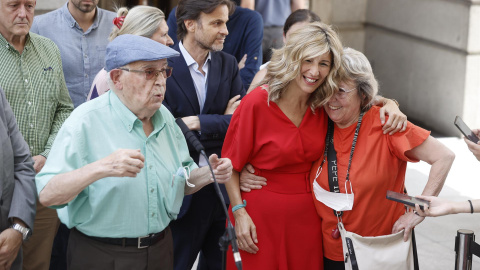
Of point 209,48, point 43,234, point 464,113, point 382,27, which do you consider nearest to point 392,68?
point 382,27

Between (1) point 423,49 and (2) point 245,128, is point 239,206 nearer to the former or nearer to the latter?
(2) point 245,128

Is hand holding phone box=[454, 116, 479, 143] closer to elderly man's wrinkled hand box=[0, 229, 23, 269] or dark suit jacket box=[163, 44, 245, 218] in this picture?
dark suit jacket box=[163, 44, 245, 218]

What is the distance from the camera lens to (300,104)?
13.9 feet

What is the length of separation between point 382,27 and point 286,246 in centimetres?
726

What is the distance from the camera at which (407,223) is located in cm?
404

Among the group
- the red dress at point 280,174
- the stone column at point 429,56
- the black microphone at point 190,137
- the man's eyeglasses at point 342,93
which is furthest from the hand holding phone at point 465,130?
the stone column at point 429,56

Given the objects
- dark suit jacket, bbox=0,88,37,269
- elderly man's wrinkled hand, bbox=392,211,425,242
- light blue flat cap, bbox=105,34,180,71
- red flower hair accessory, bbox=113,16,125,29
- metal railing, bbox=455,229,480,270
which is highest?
light blue flat cap, bbox=105,34,180,71

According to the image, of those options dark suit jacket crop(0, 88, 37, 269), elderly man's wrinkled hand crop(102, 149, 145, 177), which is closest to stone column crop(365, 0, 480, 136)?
dark suit jacket crop(0, 88, 37, 269)

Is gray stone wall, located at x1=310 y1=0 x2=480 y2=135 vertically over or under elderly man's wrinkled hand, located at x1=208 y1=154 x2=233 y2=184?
under

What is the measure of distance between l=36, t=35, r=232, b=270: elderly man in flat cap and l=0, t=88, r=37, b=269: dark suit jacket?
26cm

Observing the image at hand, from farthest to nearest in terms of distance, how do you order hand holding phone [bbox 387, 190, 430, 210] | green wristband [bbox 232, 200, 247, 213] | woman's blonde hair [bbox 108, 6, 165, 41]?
woman's blonde hair [bbox 108, 6, 165, 41] < green wristband [bbox 232, 200, 247, 213] < hand holding phone [bbox 387, 190, 430, 210]

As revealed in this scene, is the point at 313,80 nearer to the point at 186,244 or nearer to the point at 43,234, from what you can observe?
the point at 186,244

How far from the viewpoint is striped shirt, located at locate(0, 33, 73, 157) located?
14.6ft

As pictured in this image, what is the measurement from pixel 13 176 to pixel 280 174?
1443 millimetres
